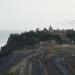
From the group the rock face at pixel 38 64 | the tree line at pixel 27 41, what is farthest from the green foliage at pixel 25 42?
the rock face at pixel 38 64

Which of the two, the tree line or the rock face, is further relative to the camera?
the tree line

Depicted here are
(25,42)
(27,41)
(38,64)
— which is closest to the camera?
(38,64)

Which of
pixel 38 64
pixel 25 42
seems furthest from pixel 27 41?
pixel 38 64

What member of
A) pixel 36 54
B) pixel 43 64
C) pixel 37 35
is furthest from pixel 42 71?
pixel 37 35

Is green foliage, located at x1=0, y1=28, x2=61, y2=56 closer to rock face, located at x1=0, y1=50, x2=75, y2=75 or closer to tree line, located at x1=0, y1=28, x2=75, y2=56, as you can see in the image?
tree line, located at x1=0, y1=28, x2=75, y2=56

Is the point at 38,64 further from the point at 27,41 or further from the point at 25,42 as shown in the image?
the point at 25,42

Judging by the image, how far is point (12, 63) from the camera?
164ft

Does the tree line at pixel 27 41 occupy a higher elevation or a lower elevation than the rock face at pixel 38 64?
higher

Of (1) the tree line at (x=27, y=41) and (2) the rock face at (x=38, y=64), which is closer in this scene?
(2) the rock face at (x=38, y=64)

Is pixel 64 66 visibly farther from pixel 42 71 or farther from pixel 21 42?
pixel 21 42

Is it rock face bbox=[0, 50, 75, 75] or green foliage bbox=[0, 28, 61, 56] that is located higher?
green foliage bbox=[0, 28, 61, 56]

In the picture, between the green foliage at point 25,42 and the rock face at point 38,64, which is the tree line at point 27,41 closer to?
the green foliage at point 25,42

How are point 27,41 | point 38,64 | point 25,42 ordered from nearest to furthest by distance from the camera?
point 38,64 → point 27,41 → point 25,42

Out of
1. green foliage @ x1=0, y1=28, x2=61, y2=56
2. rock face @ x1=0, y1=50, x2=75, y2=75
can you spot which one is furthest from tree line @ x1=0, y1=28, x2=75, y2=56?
rock face @ x1=0, y1=50, x2=75, y2=75
